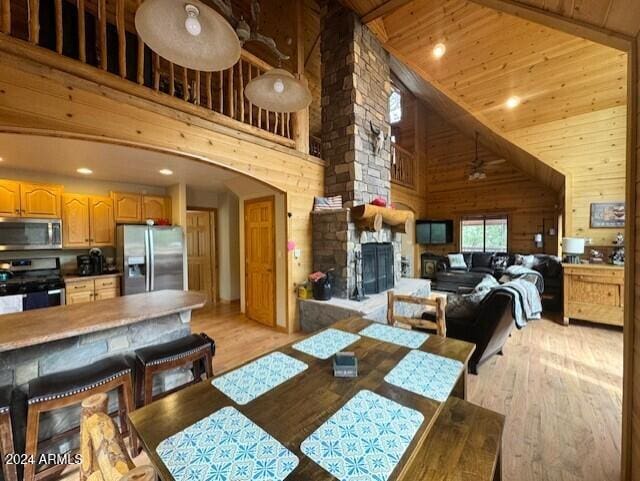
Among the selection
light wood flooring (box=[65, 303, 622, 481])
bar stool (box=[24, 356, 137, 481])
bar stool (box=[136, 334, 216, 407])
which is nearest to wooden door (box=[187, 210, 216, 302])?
light wood flooring (box=[65, 303, 622, 481])

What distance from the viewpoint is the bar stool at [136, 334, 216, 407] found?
183 centimetres

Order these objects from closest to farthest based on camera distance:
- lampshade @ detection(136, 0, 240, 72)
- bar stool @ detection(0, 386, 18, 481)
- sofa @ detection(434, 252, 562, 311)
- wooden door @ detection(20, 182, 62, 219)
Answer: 1. lampshade @ detection(136, 0, 240, 72)
2. bar stool @ detection(0, 386, 18, 481)
3. wooden door @ detection(20, 182, 62, 219)
4. sofa @ detection(434, 252, 562, 311)

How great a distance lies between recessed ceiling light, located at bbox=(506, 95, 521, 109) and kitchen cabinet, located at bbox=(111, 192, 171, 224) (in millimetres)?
6190

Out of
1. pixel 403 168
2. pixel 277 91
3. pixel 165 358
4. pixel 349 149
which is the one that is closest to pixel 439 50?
pixel 349 149

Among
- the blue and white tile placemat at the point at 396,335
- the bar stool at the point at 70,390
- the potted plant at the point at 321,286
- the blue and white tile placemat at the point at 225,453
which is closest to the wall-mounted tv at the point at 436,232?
the potted plant at the point at 321,286

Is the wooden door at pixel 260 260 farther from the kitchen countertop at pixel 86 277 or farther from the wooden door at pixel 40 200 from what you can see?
the wooden door at pixel 40 200

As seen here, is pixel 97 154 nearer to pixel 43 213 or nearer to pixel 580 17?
pixel 43 213

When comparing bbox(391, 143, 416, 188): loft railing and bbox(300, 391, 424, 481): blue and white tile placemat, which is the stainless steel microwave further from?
bbox(391, 143, 416, 188): loft railing

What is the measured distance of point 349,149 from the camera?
416 centimetres

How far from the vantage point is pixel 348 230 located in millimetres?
3871

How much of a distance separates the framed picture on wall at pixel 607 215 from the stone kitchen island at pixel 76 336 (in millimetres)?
6020

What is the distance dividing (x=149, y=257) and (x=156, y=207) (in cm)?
104

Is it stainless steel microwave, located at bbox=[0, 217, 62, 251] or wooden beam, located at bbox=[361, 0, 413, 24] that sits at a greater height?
wooden beam, located at bbox=[361, 0, 413, 24]

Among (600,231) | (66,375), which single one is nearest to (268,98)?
(66,375)
